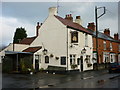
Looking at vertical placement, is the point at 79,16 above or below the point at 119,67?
above

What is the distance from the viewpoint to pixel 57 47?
77.5 ft

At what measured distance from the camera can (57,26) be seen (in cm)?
2400

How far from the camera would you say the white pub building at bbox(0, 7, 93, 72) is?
75.3 ft

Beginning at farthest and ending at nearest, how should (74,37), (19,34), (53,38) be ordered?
(19,34) → (53,38) → (74,37)

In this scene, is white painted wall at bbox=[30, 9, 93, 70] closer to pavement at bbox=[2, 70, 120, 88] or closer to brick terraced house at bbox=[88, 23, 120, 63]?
pavement at bbox=[2, 70, 120, 88]

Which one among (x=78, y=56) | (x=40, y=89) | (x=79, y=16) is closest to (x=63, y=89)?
(x=40, y=89)

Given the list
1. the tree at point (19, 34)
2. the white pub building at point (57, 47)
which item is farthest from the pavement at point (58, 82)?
the tree at point (19, 34)

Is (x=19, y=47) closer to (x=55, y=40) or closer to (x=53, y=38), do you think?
(x=53, y=38)

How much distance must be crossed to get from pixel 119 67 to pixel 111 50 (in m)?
13.5

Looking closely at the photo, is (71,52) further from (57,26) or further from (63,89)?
(63,89)

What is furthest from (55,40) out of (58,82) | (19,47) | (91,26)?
(91,26)

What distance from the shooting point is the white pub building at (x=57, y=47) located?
22939 millimetres

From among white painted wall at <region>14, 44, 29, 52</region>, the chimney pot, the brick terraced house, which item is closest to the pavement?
white painted wall at <region>14, 44, 29, 52</region>

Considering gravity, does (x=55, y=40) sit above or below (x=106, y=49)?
above
